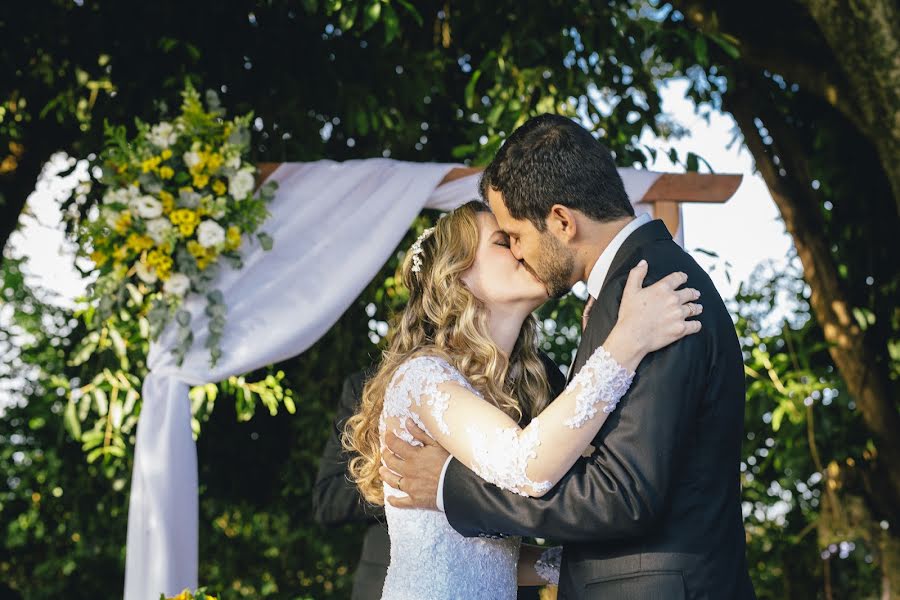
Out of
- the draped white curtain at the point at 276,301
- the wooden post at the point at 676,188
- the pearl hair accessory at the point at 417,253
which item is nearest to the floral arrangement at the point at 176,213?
the draped white curtain at the point at 276,301

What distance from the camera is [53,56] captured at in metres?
4.30

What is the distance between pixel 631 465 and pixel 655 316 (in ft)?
0.95

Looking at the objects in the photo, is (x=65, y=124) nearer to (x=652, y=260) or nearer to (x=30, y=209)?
(x=30, y=209)

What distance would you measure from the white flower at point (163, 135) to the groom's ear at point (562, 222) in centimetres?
188

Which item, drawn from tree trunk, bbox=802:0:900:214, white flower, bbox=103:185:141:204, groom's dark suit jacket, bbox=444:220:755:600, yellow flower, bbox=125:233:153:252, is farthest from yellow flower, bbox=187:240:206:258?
tree trunk, bbox=802:0:900:214

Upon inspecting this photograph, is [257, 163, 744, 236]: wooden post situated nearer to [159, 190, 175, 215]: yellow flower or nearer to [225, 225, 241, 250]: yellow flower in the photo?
[225, 225, 241, 250]: yellow flower

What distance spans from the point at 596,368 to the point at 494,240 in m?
0.74

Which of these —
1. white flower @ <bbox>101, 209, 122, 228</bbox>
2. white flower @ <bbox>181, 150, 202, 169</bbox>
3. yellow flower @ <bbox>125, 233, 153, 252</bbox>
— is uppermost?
white flower @ <bbox>181, 150, 202, 169</bbox>

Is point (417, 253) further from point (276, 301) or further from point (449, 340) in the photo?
point (276, 301)

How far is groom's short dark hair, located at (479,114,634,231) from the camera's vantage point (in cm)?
214

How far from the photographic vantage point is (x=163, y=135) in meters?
3.55

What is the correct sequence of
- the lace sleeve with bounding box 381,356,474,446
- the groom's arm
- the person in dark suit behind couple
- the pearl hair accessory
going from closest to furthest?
the groom's arm, the lace sleeve with bounding box 381,356,474,446, the pearl hair accessory, the person in dark suit behind couple

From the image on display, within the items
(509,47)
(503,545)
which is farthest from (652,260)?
(509,47)

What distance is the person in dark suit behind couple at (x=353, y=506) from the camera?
310cm
